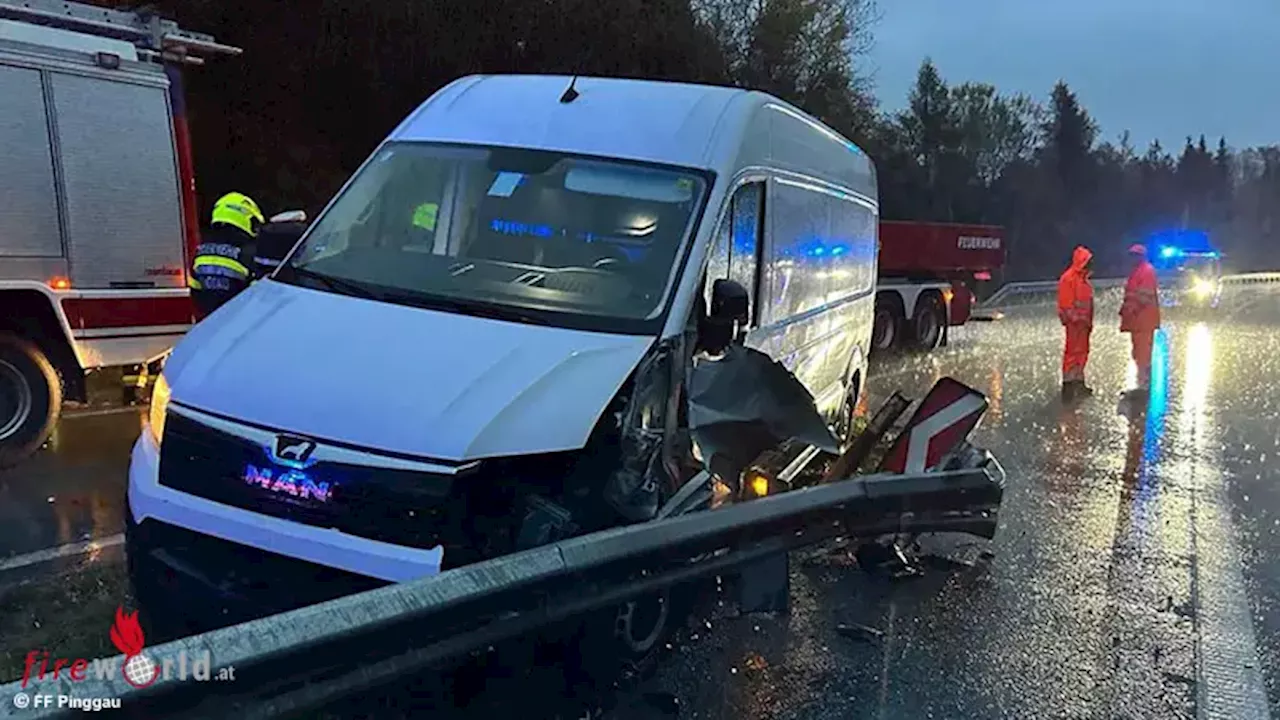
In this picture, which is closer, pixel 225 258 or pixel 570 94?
pixel 570 94

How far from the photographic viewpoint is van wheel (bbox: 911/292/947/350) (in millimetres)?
19438

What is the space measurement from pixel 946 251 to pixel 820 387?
45.2 feet

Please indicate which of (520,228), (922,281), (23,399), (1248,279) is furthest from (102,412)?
(1248,279)

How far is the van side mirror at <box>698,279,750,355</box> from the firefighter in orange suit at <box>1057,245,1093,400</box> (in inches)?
354

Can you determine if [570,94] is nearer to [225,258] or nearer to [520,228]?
[520,228]

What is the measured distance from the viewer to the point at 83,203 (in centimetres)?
786

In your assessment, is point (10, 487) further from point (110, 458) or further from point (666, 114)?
point (666, 114)

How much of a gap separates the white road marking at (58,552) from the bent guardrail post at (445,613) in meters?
3.22

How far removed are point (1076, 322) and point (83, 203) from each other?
10222mm

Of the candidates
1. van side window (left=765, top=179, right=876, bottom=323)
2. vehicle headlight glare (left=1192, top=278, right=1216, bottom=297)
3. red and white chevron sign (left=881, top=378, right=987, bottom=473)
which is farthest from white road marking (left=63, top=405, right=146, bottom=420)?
vehicle headlight glare (left=1192, top=278, right=1216, bottom=297)

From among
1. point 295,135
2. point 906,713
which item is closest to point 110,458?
point 906,713

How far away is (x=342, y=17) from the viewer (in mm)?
19844

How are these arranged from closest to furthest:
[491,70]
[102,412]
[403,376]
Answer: [403,376]
[102,412]
[491,70]

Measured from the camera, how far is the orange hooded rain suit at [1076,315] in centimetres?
1309
